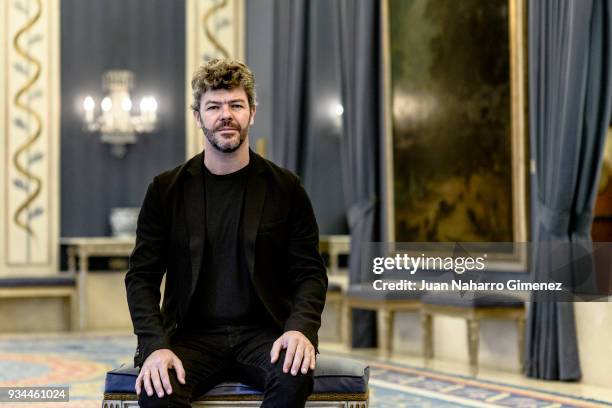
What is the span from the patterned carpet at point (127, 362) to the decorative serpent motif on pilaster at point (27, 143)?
1498mm

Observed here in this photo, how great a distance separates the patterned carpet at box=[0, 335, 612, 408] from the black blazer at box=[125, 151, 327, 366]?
79.7 inches

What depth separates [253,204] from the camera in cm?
271

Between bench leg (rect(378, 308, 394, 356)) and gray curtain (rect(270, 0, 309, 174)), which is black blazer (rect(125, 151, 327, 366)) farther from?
gray curtain (rect(270, 0, 309, 174))

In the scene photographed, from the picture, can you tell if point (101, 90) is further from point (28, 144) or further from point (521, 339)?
point (521, 339)

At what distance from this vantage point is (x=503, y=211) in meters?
6.14

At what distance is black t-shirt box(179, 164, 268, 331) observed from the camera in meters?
2.64

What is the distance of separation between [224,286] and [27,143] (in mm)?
6428

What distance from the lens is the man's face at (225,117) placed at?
260 centimetres

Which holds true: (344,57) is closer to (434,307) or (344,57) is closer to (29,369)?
(434,307)

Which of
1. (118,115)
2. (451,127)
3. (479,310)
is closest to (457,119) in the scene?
(451,127)

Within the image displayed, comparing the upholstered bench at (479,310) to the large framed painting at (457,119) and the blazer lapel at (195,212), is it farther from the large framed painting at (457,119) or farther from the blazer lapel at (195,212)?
the blazer lapel at (195,212)

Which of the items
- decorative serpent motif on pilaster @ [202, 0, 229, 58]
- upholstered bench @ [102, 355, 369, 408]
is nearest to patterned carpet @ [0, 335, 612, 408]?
upholstered bench @ [102, 355, 369, 408]

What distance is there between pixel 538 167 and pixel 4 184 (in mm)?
5210

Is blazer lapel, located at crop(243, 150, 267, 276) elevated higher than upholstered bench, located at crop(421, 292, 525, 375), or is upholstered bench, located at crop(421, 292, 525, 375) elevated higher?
blazer lapel, located at crop(243, 150, 267, 276)
